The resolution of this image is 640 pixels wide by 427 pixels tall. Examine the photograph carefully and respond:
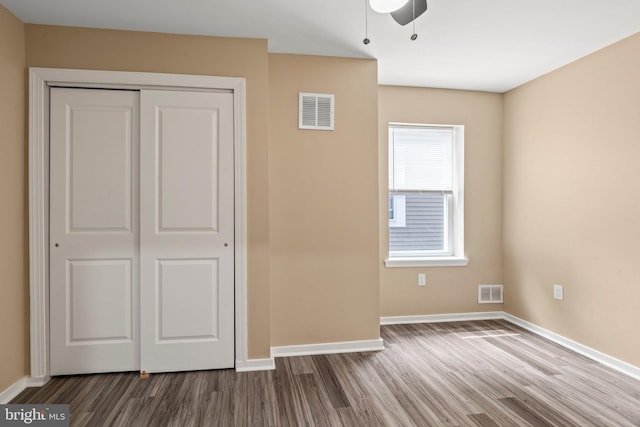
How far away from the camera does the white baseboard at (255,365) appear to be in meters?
2.74

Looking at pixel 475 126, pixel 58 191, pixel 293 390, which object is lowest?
pixel 293 390

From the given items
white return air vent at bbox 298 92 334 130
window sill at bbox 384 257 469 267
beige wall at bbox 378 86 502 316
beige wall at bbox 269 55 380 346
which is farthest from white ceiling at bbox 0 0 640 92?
window sill at bbox 384 257 469 267

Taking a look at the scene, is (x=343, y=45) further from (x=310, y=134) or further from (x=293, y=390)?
(x=293, y=390)

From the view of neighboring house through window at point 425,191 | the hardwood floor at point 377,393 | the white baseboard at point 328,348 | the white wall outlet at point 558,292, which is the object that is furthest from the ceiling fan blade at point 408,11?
the white wall outlet at point 558,292

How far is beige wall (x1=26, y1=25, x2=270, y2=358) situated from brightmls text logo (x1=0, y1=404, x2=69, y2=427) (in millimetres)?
1196

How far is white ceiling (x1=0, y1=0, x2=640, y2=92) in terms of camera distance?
234cm

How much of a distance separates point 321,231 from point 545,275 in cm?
226

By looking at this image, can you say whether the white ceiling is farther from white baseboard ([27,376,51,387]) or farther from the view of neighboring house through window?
white baseboard ([27,376,51,387])

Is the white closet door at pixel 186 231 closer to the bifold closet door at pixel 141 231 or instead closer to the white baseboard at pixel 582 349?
the bifold closet door at pixel 141 231

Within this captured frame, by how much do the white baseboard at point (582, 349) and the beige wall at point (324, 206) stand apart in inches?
66.9

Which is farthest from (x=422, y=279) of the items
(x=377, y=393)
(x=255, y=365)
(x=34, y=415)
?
(x=34, y=415)

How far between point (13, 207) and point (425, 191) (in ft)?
11.8

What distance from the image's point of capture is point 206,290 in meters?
2.73

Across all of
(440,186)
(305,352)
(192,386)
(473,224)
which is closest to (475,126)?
(440,186)
